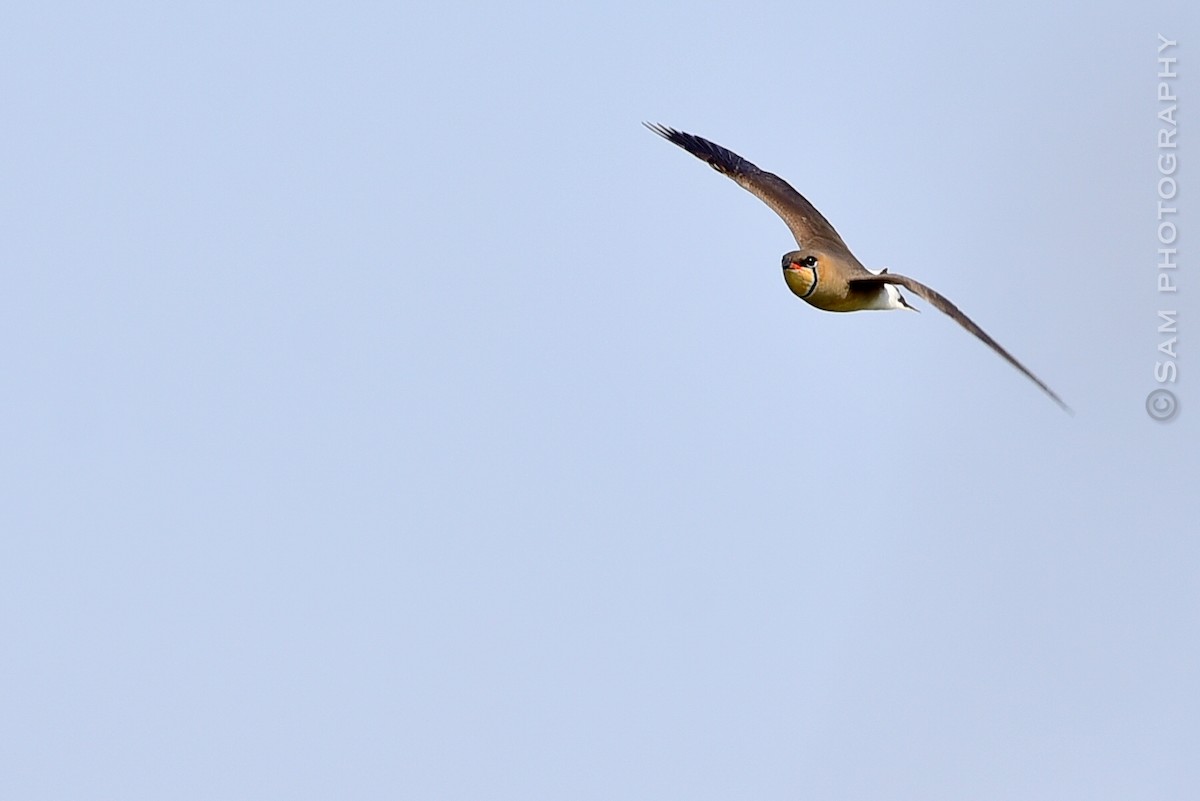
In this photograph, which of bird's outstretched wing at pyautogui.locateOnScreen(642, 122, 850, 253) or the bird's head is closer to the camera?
the bird's head

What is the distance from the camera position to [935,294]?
67.5 ft

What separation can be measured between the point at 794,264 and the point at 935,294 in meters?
2.06

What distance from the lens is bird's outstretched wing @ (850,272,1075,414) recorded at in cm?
1825

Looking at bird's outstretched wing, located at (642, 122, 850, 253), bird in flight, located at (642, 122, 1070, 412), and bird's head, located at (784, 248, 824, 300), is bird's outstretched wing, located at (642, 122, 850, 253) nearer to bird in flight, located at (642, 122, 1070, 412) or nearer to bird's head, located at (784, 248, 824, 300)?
bird in flight, located at (642, 122, 1070, 412)

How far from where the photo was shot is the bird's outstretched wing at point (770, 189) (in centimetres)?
2481

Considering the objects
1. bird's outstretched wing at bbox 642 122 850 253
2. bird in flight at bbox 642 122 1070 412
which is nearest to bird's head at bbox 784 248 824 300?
bird in flight at bbox 642 122 1070 412

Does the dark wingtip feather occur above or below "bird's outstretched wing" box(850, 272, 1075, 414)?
above

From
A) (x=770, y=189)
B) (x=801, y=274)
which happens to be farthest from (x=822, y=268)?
(x=770, y=189)

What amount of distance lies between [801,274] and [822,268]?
12.4 inches

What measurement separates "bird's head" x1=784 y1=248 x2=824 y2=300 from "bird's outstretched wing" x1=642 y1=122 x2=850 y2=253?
1.74 meters

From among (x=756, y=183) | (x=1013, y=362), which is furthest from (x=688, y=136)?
(x=1013, y=362)

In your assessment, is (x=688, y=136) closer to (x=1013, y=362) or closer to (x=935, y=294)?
(x=935, y=294)

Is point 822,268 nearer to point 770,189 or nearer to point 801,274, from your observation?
point 801,274

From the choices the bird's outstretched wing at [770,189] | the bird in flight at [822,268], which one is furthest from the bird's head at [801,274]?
the bird's outstretched wing at [770,189]
